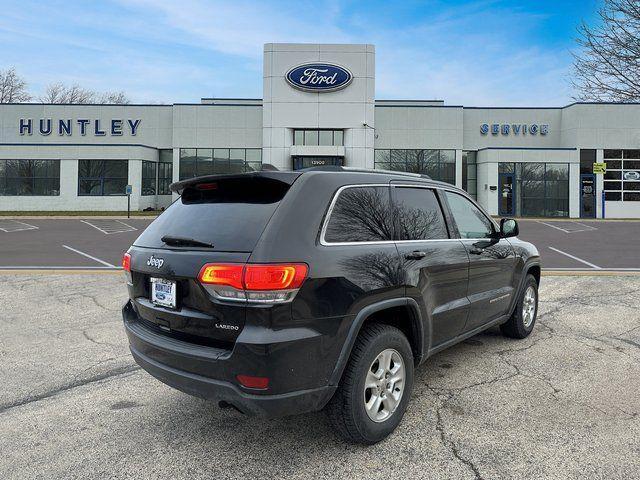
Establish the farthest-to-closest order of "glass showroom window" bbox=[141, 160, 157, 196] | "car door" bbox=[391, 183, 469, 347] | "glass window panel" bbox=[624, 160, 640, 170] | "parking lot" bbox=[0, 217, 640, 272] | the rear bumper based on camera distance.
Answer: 1. "glass showroom window" bbox=[141, 160, 157, 196]
2. "glass window panel" bbox=[624, 160, 640, 170]
3. "parking lot" bbox=[0, 217, 640, 272]
4. "car door" bbox=[391, 183, 469, 347]
5. the rear bumper

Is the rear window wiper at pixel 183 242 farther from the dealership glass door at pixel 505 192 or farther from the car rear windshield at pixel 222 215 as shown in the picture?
the dealership glass door at pixel 505 192

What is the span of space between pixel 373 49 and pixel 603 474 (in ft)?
103

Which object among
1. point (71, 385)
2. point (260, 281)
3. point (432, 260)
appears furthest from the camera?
point (71, 385)

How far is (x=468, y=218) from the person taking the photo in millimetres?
4344

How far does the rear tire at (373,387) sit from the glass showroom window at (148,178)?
109 feet

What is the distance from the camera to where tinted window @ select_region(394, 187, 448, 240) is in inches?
137

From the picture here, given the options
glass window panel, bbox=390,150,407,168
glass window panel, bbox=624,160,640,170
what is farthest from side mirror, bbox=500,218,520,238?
glass window panel, bbox=624,160,640,170

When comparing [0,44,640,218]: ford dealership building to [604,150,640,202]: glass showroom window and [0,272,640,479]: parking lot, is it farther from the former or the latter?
→ [0,272,640,479]: parking lot

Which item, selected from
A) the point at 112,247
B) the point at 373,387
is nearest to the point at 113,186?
the point at 112,247

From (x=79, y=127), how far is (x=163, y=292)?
3695 centimetres

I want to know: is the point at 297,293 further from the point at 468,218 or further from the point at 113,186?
the point at 113,186

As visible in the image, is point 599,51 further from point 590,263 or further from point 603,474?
point 603,474

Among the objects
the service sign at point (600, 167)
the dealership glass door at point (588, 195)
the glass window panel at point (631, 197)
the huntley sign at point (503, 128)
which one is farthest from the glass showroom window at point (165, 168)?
the glass window panel at point (631, 197)

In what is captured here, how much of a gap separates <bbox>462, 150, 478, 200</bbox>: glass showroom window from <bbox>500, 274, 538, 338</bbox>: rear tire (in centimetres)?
3035
